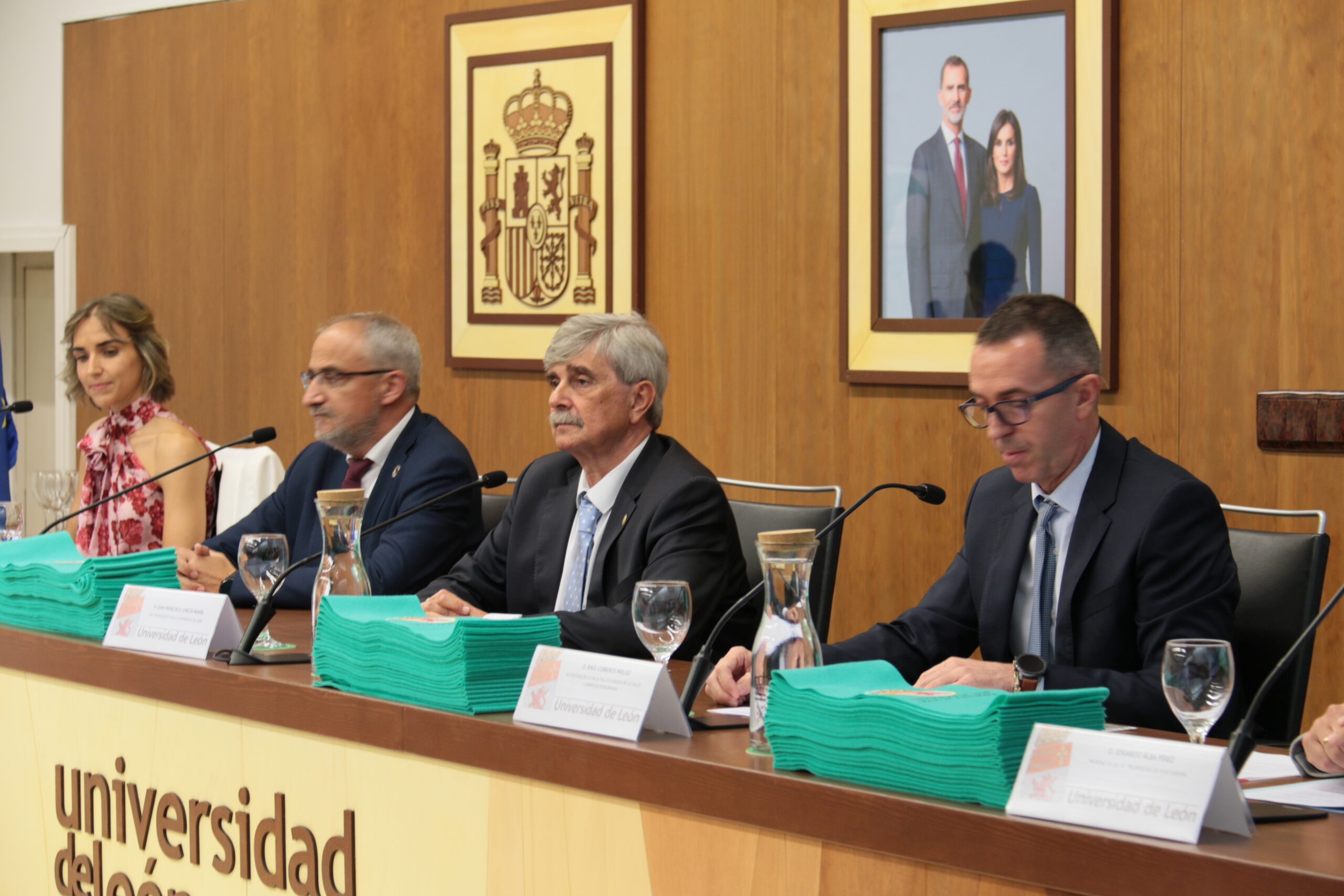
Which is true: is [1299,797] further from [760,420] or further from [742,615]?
[760,420]

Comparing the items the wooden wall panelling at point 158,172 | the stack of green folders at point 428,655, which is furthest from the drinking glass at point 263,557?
the wooden wall panelling at point 158,172

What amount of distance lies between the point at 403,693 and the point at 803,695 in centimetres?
63

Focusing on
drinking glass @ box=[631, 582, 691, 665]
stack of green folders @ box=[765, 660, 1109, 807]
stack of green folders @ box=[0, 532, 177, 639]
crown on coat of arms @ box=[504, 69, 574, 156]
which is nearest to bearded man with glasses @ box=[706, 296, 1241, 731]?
drinking glass @ box=[631, 582, 691, 665]

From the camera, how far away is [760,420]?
4246 mm

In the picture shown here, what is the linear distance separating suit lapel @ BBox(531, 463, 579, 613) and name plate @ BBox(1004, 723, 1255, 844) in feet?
5.14

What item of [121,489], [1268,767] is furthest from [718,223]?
[1268,767]

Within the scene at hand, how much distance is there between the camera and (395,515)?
10.3ft

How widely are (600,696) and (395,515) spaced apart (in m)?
1.50

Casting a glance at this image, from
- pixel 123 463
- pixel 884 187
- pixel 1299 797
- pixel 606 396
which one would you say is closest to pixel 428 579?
pixel 606 396

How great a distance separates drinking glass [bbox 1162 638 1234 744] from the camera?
1.46 metres

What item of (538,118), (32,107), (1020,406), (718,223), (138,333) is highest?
(32,107)

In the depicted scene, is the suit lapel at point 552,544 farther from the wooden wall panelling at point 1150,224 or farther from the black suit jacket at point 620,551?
the wooden wall panelling at point 1150,224

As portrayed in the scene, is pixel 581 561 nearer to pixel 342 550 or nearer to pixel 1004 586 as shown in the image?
pixel 342 550

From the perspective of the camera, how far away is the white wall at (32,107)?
589cm
